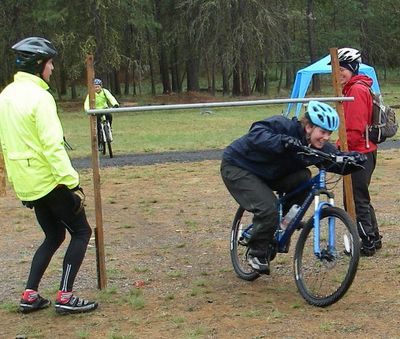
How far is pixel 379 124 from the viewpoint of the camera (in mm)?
6840

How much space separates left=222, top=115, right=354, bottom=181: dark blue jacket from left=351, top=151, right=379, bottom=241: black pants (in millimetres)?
1284

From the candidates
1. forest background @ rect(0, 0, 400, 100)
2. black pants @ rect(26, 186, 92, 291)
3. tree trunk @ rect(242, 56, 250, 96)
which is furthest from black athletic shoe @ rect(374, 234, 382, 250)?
tree trunk @ rect(242, 56, 250, 96)

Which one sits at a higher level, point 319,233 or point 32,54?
point 32,54

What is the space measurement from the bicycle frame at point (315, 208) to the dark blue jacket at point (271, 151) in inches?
5.3

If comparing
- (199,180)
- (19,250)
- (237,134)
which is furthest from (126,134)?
(19,250)

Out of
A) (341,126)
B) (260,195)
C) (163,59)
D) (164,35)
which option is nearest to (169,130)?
(341,126)

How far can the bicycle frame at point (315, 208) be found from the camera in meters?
5.37

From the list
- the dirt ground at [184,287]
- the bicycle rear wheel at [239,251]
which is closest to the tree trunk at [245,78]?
the dirt ground at [184,287]

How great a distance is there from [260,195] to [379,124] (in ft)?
5.83

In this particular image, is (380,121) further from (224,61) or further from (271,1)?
(271,1)

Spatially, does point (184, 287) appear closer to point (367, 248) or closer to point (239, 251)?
point (239, 251)

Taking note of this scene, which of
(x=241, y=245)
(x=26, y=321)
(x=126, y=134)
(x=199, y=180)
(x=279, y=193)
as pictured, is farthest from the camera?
(x=126, y=134)

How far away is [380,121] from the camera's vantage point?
22.5 ft

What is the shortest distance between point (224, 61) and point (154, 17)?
6700 mm
